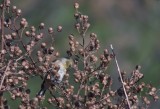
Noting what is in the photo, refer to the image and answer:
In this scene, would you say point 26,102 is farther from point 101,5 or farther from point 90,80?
point 101,5

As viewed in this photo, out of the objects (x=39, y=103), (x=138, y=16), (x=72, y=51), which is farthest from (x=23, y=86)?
(x=138, y=16)

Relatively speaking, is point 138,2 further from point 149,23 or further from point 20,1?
point 20,1

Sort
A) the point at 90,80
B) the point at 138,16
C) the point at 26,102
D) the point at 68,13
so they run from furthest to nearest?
the point at 138,16 → the point at 68,13 → the point at 90,80 → the point at 26,102

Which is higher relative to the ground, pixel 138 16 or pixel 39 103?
pixel 138 16

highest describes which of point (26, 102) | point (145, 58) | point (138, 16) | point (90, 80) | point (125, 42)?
point (138, 16)

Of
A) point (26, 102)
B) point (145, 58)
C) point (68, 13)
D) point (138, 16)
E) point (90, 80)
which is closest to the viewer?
point (26, 102)

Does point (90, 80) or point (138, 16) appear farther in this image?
point (138, 16)
